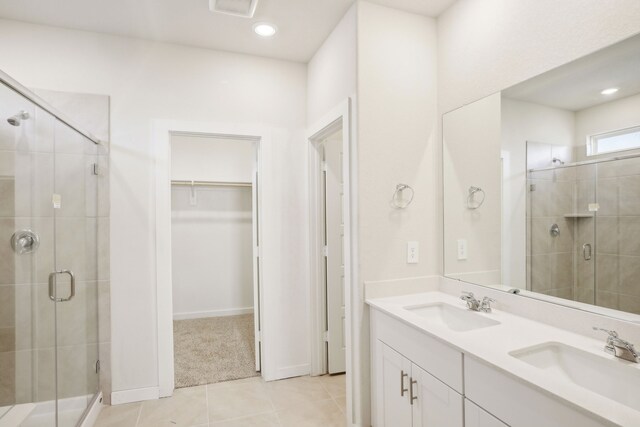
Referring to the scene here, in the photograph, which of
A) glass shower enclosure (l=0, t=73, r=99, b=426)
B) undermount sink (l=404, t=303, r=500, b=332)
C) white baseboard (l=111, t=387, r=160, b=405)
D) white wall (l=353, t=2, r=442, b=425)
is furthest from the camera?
white baseboard (l=111, t=387, r=160, b=405)

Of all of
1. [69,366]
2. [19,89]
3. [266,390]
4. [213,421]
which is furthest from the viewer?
[266,390]

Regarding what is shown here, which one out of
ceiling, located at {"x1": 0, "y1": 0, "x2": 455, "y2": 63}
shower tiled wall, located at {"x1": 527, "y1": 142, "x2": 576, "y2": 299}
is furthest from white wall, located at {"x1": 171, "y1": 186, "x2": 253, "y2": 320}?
shower tiled wall, located at {"x1": 527, "y1": 142, "x2": 576, "y2": 299}

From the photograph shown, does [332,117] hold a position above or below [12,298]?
above

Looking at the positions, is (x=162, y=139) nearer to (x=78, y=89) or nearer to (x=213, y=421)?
(x=78, y=89)

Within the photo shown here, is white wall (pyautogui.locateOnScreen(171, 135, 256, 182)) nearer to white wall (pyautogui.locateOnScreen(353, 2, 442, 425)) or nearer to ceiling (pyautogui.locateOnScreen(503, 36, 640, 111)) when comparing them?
white wall (pyautogui.locateOnScreen(353, 2, 442, 425))

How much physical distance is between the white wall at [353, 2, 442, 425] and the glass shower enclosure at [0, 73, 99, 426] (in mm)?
1777

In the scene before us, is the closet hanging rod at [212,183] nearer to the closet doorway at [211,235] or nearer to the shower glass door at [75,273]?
the closet doorway at [211,235]

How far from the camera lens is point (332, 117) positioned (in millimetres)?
2334

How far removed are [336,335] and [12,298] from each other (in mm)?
2202

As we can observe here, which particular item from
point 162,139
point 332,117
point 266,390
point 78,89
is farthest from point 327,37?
point 266,390

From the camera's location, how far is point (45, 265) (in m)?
1.85

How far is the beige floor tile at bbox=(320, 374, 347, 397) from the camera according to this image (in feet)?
8.49

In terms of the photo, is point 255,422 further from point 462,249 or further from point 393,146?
point 393,146

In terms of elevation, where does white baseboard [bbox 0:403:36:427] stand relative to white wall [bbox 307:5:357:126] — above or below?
below
